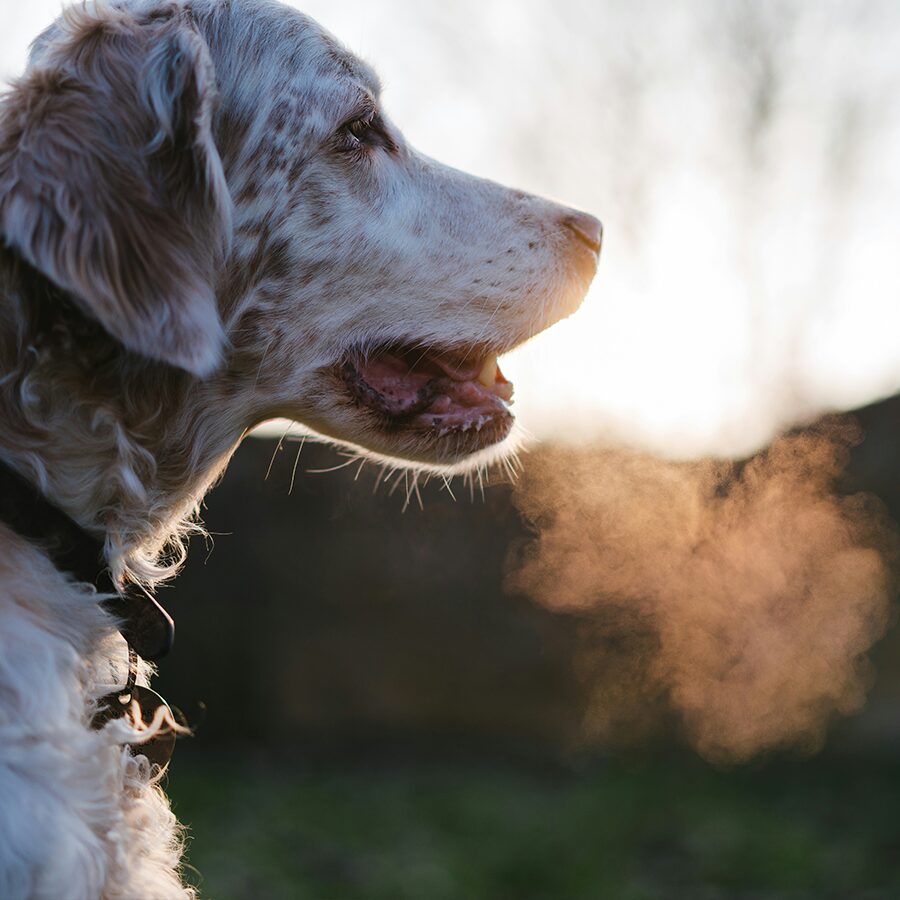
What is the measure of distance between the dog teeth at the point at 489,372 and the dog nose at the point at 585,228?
313 mm

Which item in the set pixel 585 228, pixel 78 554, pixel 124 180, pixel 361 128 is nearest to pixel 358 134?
pixel 361 128

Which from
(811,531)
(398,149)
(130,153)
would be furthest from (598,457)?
(130,153)

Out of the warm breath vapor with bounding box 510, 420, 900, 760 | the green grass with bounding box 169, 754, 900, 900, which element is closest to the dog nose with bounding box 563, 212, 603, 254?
the green grass with bounding box 169, 754, 900, 900

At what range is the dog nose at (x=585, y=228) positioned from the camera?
2.29 meters

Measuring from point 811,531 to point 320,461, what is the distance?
2812 millimetres

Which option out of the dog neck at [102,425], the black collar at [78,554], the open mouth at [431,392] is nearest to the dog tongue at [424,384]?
the open mouth at [431,392]

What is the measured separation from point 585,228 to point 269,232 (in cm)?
67

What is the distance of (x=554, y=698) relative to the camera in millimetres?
6473

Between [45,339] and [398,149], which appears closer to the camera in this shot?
[45,339]

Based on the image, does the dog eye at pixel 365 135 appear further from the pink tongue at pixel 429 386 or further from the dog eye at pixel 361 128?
the pink tongue at pixel 429 386

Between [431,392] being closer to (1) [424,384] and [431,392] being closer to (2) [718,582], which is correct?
(1) [424,384]

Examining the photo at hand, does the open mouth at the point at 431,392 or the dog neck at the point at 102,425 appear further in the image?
the open mouth at the point at 431,392

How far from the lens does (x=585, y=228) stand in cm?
230

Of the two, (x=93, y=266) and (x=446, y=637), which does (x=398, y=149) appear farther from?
(x=446, y=637)
